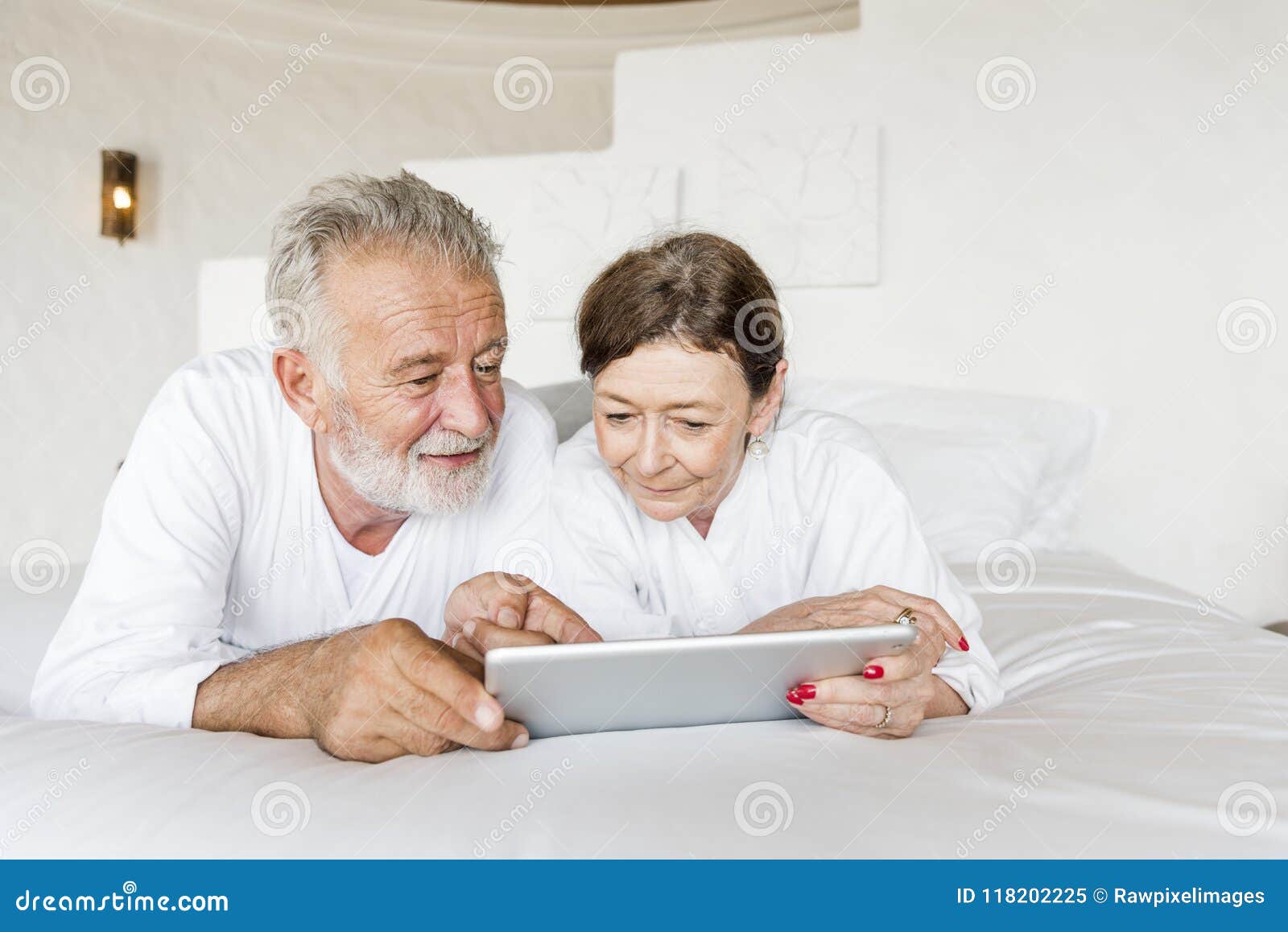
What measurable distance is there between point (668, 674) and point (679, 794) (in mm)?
136

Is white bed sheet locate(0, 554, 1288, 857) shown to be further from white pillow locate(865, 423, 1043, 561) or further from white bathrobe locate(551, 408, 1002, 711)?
white pillow locate(865, 423, 1043, 561)

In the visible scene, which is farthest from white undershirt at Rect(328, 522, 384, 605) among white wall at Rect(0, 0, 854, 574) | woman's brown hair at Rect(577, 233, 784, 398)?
white wall at Rect(0, 0, 854, 574)

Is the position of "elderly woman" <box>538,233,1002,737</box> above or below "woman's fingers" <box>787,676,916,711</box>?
above

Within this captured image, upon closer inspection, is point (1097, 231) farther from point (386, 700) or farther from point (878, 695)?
point (386, 700)

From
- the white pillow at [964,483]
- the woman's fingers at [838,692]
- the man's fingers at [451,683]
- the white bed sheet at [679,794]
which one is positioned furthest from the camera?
the white pillow at [964,483]

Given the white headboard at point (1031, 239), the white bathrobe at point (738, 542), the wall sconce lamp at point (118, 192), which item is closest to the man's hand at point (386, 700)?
the white bathrobe at point (738, 542)

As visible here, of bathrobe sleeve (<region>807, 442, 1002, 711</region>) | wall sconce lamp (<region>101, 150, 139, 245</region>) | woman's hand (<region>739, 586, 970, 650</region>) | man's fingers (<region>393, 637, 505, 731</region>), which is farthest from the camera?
wall sconce lamp (<region>101, 150, 139, 245</region>)

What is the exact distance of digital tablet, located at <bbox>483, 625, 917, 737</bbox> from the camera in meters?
1.12

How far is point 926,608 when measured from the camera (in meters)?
1.51

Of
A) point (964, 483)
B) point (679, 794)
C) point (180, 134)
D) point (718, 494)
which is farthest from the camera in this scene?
point (180, 134)

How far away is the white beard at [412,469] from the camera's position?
174 cm

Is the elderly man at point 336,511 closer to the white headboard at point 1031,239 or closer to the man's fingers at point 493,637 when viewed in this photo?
the man's fingers at point 493,637

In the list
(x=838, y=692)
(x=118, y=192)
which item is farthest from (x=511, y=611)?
(x=118, y=192)

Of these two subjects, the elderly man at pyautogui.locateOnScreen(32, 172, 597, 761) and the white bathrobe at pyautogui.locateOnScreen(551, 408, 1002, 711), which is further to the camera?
the white bathrobe at pyautogui.locateOnScreen(551, 408, 1002, 711)
